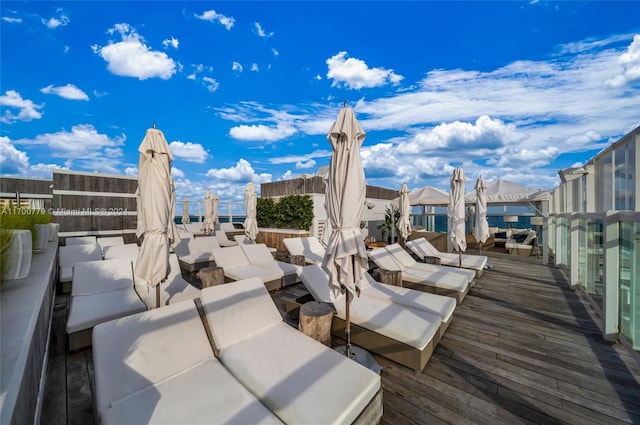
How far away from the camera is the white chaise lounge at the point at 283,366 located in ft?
5.62

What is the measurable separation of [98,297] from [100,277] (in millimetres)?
654

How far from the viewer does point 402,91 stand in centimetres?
1096

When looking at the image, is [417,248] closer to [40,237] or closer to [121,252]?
[40,237]

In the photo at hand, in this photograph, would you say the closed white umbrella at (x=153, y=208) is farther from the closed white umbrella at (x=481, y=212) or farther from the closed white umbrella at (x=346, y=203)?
the closed white umbrella at (x=481, y=212)

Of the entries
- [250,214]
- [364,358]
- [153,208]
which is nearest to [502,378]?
[364,358]

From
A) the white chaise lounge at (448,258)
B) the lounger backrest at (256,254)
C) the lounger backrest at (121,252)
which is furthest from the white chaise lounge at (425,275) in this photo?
the lounger backrest at (121,252)

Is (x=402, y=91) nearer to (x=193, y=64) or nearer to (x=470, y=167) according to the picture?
(x=470, y=167)

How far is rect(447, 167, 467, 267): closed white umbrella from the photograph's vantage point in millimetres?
6664

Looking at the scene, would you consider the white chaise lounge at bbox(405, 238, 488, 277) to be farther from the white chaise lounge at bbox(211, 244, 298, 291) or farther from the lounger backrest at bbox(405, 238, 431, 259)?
the white chaise lounge at bbox(211, 244, 298, 291)

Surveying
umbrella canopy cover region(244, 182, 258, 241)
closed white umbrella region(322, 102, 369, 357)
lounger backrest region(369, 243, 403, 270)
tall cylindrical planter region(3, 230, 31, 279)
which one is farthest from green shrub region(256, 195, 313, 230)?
tall cylindrical planter region(3, 230, 31, 279)

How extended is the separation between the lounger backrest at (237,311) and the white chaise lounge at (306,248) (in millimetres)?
3931

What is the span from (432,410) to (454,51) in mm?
13600

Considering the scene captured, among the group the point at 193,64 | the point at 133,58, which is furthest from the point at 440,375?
the point at 193,64

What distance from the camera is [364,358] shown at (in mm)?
2775
